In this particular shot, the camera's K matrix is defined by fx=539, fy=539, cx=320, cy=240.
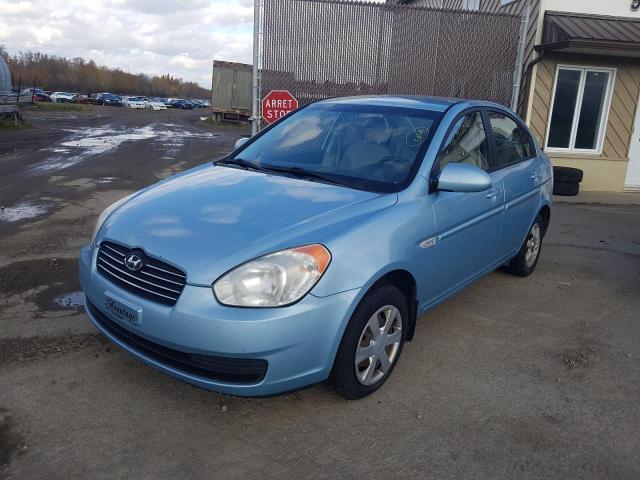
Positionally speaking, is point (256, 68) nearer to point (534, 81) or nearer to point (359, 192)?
point (534, 81)

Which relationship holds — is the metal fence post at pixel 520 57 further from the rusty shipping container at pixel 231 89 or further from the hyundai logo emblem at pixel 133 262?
the rusty shipping container at pixel 231 89

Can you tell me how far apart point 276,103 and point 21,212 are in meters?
3.97

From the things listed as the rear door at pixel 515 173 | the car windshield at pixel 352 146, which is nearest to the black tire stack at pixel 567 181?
the rear door at pixel 515 173

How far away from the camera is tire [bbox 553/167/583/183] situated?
10250mm

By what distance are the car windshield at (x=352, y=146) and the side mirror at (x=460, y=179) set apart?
0.20 metres

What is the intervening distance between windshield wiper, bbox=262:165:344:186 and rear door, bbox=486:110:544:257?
4.95 feet

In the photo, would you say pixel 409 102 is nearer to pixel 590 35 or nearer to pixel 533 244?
pixel 533 244

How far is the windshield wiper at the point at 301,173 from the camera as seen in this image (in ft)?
11.4

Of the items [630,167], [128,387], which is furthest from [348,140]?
[630,167]

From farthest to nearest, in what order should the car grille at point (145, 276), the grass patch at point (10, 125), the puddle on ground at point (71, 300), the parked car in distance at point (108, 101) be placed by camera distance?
the parked car in distance at point (108, 101), the grass patch at point (10, 125), the puddle on ground at point (71, 300), the car grille at point (145, 276)

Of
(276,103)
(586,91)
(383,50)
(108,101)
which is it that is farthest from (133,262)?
(108,101)

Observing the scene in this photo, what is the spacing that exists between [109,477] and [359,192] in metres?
1.98

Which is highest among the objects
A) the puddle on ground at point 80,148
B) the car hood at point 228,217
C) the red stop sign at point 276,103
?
the red stop sign at point 276,103

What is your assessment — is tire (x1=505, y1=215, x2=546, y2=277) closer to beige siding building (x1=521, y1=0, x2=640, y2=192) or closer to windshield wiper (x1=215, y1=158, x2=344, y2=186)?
windshield wiper (x1=215, y1=158, x2=344, y2=186)
